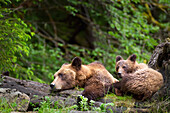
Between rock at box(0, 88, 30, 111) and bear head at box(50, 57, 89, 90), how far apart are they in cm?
116

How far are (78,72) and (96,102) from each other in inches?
53.6

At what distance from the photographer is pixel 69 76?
5621mm

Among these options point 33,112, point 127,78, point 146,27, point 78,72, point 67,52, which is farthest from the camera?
point 67,52

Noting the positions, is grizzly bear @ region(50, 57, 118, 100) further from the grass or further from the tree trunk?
the tree trunk

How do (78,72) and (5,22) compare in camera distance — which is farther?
(78,72)

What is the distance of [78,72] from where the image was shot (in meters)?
5.77

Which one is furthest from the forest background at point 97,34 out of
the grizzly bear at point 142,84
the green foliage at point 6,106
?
the grizzly bear at point 142,84

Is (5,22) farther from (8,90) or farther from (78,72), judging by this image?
(78,72)

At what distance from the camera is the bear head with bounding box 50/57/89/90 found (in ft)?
18.0

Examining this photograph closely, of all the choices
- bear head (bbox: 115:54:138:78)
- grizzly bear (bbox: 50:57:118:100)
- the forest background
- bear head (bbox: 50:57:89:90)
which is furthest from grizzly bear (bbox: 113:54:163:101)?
the forest background

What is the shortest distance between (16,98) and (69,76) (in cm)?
169

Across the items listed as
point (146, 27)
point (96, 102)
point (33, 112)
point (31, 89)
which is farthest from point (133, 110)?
point (146, 27)

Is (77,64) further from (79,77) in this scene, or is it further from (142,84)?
(142,84)

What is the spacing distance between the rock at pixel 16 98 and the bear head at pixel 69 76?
45.7 inches
